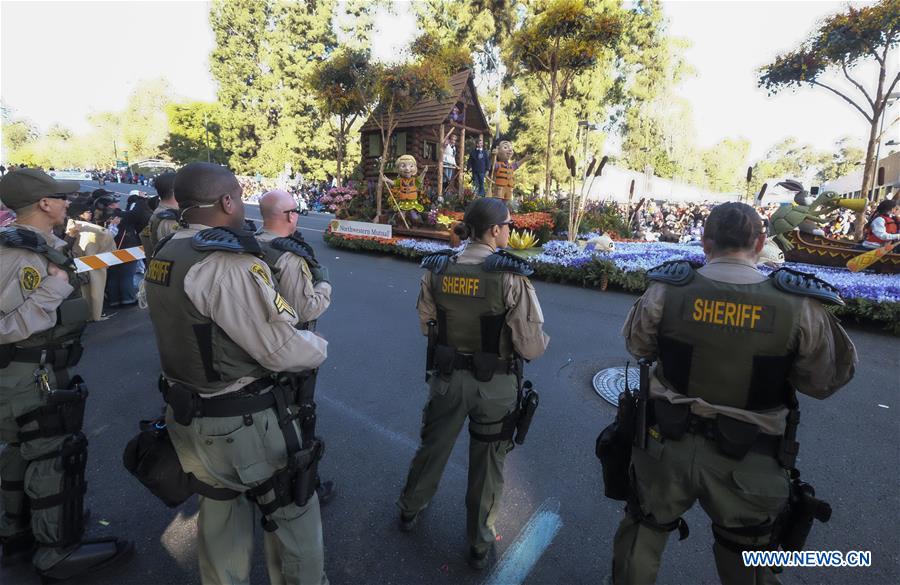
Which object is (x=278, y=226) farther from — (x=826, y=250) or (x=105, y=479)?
(x=826, y=250)

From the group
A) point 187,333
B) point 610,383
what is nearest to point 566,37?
point 610,383

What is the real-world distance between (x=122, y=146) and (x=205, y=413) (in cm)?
10033

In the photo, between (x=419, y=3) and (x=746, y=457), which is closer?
(x=746, y=457)

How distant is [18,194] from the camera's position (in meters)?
2.52

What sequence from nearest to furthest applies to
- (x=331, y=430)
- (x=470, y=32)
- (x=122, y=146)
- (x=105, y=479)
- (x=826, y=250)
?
(x=105, y=479)
(x=331, y=430)
(x=826, y=250)
(x=470, y=32)
(x=122, y=146)

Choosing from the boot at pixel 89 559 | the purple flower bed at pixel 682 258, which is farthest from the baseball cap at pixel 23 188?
the purple flower bed at pixel 682 258

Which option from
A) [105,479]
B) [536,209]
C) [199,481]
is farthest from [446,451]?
[536,209]

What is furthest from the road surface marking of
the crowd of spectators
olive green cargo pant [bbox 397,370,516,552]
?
the crowd of spectators

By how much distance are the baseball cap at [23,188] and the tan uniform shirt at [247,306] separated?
157 centimetres

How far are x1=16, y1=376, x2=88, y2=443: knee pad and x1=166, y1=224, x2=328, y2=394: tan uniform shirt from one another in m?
1.16

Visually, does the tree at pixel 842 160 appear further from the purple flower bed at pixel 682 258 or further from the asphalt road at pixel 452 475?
the asphalt road at pixel 452 475

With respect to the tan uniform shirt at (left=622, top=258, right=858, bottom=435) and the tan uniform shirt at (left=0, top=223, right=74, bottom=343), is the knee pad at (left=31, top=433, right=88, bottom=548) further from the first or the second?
the tan uniform shirt at (left=622, top=258, right=858, bottom=435)

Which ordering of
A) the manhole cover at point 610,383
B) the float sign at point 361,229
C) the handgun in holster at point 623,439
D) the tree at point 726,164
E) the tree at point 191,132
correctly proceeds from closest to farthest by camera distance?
the handgun in holster at point 623,439
the manhole cover at point 610,383
the float sign at point 361,229
the tree at point 191,132
the tree at point 726,164

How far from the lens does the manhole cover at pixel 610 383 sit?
182 inches
